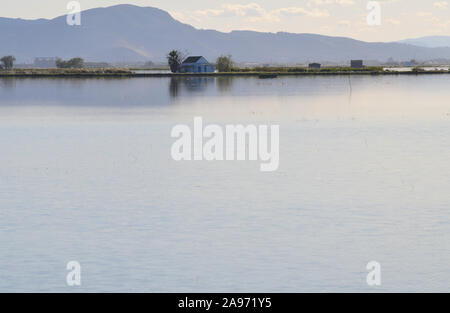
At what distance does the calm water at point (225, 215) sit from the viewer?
18094mm

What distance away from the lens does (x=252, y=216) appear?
24094 millimetres

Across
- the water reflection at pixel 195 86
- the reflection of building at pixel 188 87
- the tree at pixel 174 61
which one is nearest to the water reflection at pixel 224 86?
the water reflection at pixel 195 86

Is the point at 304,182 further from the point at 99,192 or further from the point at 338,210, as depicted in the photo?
the point at 99,192

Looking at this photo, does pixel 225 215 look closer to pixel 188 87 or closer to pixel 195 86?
pixel 188 87

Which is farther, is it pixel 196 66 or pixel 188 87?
pixel 196 66

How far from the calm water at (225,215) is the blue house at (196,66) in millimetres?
132775

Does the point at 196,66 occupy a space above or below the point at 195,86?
above

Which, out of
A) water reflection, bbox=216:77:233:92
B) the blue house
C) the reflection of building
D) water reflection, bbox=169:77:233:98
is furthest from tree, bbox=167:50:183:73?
water reflection, bbox=216:77:233:92

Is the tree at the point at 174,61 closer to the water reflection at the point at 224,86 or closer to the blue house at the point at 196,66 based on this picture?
the blue house at the point at 196,66

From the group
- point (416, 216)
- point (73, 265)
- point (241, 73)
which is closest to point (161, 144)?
point (416, 216)

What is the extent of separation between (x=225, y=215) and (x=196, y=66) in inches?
6199

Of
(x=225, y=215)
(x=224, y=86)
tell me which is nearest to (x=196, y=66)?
(x=224, y=86)

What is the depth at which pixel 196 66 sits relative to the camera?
180 meters

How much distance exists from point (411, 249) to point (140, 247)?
736cm
